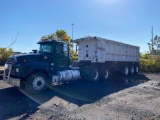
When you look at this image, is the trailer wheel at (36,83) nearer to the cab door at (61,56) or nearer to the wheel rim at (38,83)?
the wheel rim at (38,83)

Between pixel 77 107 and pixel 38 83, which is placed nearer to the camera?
pixel 77 107

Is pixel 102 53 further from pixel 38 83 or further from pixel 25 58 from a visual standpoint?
pixel 25 58

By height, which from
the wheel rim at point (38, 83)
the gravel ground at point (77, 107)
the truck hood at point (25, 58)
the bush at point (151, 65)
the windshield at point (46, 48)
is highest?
the windshield at point (46, 48)

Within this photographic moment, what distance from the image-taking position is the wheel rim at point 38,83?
767cm

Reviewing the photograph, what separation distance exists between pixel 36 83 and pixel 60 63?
214 centimetres

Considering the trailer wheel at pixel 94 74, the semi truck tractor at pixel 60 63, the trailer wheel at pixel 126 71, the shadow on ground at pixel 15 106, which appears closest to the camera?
the shadow on ground at pixel 15 106

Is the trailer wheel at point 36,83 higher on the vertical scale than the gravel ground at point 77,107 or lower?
higher

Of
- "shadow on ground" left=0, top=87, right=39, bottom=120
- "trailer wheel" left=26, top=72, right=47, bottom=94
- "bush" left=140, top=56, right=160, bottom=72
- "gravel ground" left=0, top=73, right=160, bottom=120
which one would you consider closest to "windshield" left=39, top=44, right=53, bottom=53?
"trailer wheel" left=26, top=72, right=47, bottom=94

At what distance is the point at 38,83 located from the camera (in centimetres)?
780

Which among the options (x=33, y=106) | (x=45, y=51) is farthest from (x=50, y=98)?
(x=45, y=51)

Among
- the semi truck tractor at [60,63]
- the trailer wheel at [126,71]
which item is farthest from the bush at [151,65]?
the semi truck tractor at [60,63]

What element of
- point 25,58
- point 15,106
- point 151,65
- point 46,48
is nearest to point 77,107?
point 15,106

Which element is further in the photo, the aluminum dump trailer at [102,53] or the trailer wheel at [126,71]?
the trailer wheel at [126,71]

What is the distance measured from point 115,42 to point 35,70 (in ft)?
25.9
